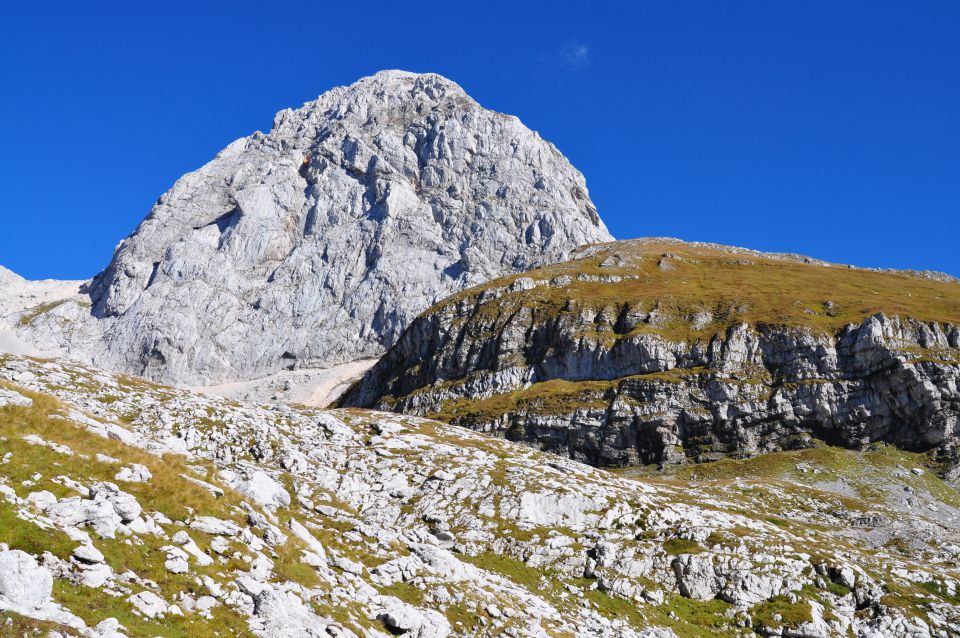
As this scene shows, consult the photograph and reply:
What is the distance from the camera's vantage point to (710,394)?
111 m

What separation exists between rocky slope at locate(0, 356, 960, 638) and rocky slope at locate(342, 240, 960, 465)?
28.3 meters

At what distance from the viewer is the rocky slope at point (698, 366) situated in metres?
104

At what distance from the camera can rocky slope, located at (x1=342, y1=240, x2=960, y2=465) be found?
103500 millimetres

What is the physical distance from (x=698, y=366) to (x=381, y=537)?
99220 mm

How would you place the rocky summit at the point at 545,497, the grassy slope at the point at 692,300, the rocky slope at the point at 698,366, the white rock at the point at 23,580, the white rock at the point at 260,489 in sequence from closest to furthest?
1. the white rock at the point at 23,580
2. the rocky summit at the point at 545,497
3. the white rock at the point at 260,489
4. the rocky slope at the point at 698,366
5. the grassy slope at the point at 692,300

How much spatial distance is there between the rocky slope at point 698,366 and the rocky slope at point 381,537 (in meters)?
28.3

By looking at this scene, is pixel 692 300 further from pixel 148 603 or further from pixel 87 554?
pixel 87 554

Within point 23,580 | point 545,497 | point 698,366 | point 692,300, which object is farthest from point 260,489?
point 692,300

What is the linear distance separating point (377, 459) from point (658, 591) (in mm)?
22682

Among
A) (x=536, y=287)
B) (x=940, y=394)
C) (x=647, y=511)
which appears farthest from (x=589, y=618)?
(x=536, y=287)

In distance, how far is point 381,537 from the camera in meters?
29.1

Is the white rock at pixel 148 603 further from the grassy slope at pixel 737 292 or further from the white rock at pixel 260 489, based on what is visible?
the grassy slope at pixel 737 292

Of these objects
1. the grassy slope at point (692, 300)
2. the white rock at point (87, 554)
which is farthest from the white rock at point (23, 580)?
the grassy slope at point (692, 300)

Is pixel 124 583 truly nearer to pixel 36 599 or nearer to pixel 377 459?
pixel 36 599
